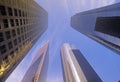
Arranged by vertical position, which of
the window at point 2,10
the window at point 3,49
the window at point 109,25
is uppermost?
the window at point 2,10

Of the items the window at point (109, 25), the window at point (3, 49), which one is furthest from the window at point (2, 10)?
the window at point (109, 25)

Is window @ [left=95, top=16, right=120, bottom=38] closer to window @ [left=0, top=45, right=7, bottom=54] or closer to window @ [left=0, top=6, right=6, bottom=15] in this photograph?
window @ [left=0, top=45, right=7, bottom=54]

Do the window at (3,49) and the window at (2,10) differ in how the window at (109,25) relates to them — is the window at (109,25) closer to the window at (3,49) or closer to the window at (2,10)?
the window at (3,49)

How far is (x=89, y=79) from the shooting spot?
542 feet

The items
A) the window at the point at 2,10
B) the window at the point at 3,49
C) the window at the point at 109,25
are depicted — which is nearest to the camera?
the window at the point at 2,10

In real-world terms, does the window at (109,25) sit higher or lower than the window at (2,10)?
lower

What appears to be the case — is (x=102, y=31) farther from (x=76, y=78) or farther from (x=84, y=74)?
(x=84, y=74)

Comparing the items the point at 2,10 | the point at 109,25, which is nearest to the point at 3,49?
the point at 2,10

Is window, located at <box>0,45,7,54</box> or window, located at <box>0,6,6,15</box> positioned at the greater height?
window, located at <box>0,6,6,15</box>

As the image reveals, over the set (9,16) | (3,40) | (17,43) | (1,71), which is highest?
(9,16)

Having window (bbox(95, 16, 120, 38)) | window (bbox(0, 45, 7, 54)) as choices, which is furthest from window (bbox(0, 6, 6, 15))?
window (bbox(95, 16, 120, 38))

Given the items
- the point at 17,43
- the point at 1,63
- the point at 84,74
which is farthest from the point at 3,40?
the point at 84,74

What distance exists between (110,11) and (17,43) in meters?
34.9

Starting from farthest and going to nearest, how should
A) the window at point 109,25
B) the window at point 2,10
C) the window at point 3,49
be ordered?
the window at point 109,25
the window at point 3,49
the window at point 2,10
